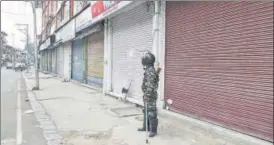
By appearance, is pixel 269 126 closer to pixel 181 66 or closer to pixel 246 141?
pixel 246 141

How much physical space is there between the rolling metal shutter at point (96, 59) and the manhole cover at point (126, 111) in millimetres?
6085

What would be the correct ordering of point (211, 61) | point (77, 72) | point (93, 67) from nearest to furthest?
point (211, 61), point (93, 67), point (77, 72)

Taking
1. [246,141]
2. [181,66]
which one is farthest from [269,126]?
[181,66]

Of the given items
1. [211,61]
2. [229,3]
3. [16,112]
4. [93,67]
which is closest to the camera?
[229,3]

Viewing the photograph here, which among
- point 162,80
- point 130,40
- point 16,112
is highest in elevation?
point 130,40

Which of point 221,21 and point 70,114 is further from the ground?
point 221,21

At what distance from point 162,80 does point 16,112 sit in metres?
4.45

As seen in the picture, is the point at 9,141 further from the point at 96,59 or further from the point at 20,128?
the point at 96,59

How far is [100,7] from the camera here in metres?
14.5

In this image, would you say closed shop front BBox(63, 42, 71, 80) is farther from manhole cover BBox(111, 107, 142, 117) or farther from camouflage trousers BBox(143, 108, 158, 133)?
camouflage trousers BBox(143, 108, 158, 133)

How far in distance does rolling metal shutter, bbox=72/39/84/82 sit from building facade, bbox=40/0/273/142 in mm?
8348

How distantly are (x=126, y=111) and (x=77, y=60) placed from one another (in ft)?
45.3

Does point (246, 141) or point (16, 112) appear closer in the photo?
point (246, 141)

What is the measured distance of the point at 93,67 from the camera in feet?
61.1
